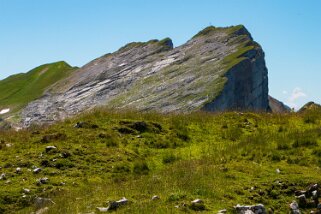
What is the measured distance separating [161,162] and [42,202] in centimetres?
665

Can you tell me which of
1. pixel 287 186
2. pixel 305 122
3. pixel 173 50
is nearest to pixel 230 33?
pixel 173 50

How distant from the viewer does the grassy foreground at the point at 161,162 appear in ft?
45.9

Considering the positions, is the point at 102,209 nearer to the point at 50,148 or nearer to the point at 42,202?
the point at 42,202

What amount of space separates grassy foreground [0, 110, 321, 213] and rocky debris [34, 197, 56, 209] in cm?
A: 14

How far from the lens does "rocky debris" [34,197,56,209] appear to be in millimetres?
14990

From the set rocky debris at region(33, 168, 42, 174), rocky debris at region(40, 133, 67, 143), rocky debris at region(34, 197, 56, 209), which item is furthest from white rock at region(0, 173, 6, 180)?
rocky debris at region(40, 133, 67, 143)

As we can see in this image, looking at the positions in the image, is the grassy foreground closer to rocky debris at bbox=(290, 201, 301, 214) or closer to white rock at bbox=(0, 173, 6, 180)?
white rock at bbox=(0, 173, 6, 180)

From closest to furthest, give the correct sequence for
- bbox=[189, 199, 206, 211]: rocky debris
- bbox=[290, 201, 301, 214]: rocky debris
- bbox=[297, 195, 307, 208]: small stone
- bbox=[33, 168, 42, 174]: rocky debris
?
bbox=[189, 199, 206, 211]: rocky debris < bbox=[290, 201, 301, 214]: rocky debris < bbox=[297, 195, 307, 208]: small stone < bbox=[33, 168, 42, 174]: rocky debris

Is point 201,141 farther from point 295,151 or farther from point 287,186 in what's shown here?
point 287,186

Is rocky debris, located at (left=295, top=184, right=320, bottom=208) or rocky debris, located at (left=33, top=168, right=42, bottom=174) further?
rocky debris, located at (left=33, top=168, right=42, bottom=174)

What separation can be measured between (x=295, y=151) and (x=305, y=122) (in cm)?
821

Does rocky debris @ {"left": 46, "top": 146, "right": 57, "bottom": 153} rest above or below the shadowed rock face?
below

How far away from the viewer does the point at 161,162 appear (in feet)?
68.1

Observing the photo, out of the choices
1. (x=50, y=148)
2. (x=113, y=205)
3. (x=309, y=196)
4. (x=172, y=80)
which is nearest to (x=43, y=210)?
(x=113, y=205)
